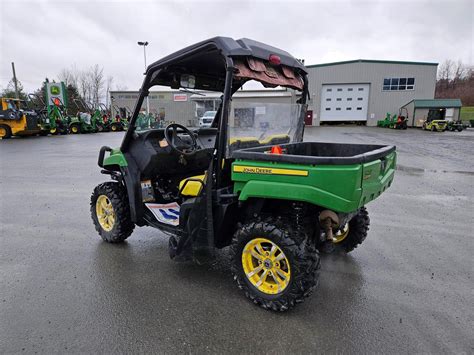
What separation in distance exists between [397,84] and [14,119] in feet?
117

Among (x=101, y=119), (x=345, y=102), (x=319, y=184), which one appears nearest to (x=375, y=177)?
(x=319, y=184)

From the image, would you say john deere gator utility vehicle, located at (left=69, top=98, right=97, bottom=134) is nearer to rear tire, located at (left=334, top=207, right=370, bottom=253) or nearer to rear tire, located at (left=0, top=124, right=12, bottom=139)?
rear tire, located at (left=0, top=124, right=12, bottom=139)

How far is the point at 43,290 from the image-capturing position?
2.93 metres

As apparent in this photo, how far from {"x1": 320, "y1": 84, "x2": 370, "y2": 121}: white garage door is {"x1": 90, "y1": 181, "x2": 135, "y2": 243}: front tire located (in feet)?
118

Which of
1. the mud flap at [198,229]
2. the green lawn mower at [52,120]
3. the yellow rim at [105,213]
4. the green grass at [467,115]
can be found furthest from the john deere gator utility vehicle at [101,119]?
the green grass at [467,115]

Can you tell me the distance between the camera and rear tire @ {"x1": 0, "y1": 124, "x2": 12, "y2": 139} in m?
18.9

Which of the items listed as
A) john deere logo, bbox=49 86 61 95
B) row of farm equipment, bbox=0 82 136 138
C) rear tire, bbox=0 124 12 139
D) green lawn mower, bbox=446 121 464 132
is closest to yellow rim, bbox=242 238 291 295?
row of farm equipment, bbox=0 82 136 138

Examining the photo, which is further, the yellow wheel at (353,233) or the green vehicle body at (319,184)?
the yellow wheel at (353,233)

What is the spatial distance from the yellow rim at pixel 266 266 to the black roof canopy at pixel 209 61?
5.03ft

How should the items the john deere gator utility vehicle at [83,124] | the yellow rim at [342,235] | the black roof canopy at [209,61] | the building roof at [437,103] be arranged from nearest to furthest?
1. the black roof canopy at [209,61]
2. the yellow rim at [342,235]
3. the john deere gator utility vehicle at [83,124]
4. the building roof at [437,103]

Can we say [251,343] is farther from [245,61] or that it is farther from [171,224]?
[245,61]

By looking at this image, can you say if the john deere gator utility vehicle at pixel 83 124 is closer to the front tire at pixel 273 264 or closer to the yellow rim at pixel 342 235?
the yellow rim at pixel 342 235

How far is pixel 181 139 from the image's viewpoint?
148 inches

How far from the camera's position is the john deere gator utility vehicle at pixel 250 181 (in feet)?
7.80
